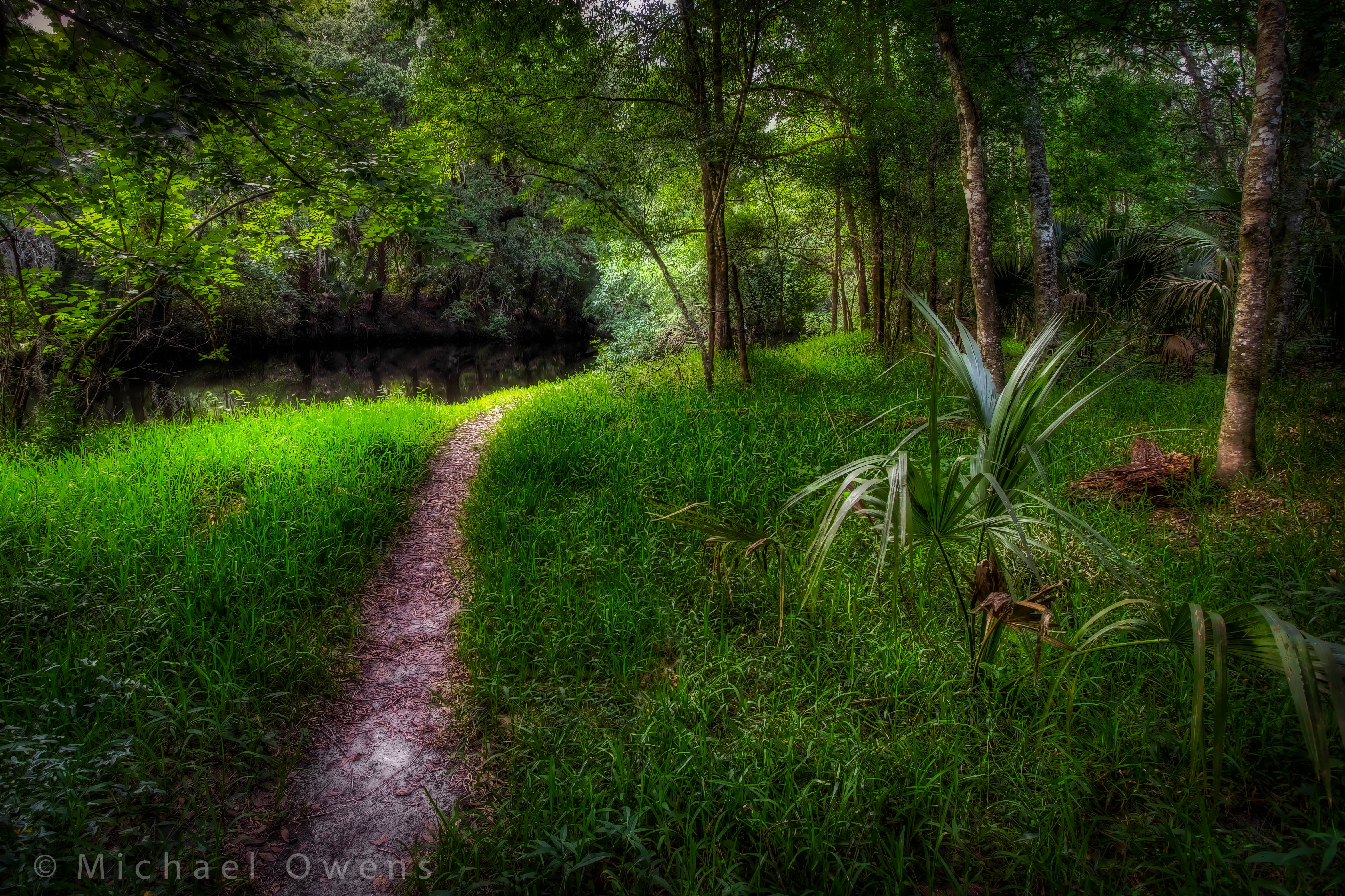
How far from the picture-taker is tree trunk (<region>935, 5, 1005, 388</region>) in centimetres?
540

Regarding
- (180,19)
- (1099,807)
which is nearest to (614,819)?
(1099,807)

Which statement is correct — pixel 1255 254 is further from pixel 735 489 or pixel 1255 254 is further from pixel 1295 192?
pixel 735 489

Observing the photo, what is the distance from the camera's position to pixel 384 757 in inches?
114

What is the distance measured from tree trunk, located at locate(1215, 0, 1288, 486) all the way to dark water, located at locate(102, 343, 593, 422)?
35.5ft

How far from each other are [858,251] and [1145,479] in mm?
9086

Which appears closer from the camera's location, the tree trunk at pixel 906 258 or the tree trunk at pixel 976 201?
the tree trunk at pixel 976 201

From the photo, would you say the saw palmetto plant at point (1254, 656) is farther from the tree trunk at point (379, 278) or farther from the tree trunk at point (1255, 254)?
the tree trunk at point (379, 278)

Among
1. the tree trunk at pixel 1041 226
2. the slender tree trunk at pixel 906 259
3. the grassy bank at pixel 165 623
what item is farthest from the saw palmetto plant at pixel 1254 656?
the tree trunk at pixel 1041 226

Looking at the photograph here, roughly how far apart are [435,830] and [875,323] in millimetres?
10942

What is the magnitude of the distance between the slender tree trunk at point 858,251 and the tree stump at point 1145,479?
6.31 meters

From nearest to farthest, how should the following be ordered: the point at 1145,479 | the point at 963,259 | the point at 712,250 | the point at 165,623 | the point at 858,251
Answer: the point at 165,623 < the point at 1145,479 < the point at 712,250 < the point at 963,259 < the point at 858,251

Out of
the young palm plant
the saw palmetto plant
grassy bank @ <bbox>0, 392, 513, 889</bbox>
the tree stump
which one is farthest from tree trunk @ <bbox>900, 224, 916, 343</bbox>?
grassy bank @ <bbox>0, 392, 513, 889</bbox>

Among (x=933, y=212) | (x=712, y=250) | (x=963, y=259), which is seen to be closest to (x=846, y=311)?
(x=963, y=259)

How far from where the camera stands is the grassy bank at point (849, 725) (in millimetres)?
2059
